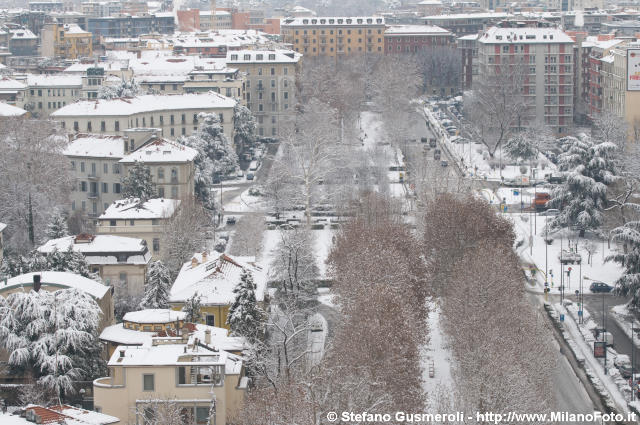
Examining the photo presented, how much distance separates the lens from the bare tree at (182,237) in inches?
2517

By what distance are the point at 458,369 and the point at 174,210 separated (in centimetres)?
2986

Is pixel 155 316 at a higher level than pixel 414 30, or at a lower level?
lower

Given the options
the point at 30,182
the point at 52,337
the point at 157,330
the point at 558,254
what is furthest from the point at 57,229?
the point at 558,254

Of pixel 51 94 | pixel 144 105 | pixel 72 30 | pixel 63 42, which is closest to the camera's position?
pixel 144 105

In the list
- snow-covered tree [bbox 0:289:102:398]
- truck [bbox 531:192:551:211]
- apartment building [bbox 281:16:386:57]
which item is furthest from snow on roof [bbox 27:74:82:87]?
snow-covered tree [bbox 0:289:102:398]

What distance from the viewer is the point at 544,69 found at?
115m

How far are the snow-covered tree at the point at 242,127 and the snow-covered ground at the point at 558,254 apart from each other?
3042cm

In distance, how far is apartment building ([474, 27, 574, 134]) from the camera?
375 ft

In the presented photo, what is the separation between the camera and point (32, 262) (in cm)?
5725

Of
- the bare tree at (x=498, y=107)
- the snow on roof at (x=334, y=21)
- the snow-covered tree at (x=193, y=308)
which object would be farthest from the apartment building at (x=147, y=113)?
the snow on roof at (x=334, y=21)

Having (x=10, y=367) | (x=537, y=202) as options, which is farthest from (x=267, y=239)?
(x=10, y=367)

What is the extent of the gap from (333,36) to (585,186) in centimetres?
9496

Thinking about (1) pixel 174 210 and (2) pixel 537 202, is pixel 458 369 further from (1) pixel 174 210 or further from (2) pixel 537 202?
(2) pixel 537 202

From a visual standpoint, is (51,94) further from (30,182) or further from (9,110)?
(30,182)
